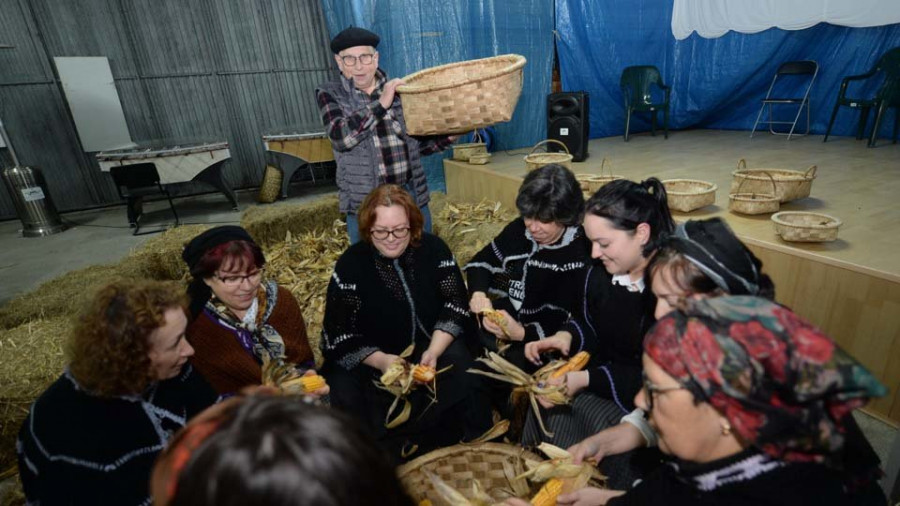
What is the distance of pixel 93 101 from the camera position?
24.9ft

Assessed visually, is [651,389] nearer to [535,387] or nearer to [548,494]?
[548,494]

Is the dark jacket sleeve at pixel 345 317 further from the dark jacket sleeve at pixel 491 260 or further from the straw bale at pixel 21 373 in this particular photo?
the straw bale at pixel 21 373

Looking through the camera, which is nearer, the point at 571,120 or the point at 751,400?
the point at 751,400

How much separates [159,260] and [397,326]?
9.72ft

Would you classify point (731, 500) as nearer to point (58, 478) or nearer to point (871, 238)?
point (58, 478)

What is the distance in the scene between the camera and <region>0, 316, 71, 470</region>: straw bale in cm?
227

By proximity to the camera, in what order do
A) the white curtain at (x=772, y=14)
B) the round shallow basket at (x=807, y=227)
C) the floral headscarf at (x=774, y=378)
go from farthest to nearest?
the white curtain at (x=772, y=14) → the round shallow basket at (x=807, y=227) → the floral headscarf at (x=774, y=378)

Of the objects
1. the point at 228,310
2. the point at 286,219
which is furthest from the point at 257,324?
the point at 286,219

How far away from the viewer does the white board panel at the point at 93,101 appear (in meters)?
7.41

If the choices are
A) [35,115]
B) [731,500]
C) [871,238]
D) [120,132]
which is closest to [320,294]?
[731,500]

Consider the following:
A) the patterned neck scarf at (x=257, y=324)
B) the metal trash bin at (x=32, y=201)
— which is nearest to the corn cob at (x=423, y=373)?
the patterned neck scarf at (x=257, y=324)

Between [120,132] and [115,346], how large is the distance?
28.6 ft

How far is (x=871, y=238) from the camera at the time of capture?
260 cm

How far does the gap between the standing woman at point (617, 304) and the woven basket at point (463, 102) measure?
32.9 inches
